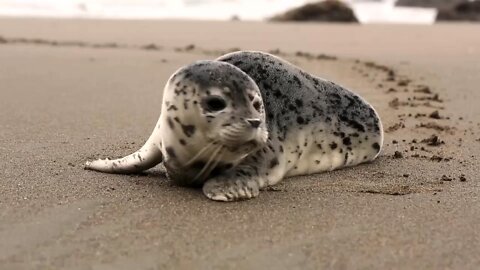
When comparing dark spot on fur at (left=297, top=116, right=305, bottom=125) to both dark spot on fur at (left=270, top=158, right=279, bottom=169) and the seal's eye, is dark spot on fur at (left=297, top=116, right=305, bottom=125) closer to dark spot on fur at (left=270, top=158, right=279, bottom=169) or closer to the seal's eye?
dark spot on fur at (left=270, top=158, right=279, bottom=169)

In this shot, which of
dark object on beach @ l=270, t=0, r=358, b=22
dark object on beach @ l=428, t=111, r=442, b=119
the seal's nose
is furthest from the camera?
dark object on beach @ l=270, t=0, r=358, b=22

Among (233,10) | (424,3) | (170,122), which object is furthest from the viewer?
(424,3)

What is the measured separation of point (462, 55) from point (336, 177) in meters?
5.14

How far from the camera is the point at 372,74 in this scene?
271 inches

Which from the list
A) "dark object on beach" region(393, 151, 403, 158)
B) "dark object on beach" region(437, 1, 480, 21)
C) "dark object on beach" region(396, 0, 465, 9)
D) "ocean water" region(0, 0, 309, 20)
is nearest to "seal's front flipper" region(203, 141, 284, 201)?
"dark object on beach" region(393, 151, 403, 158)

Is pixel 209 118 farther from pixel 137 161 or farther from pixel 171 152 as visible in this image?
pixel 137 161

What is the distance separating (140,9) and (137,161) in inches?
563

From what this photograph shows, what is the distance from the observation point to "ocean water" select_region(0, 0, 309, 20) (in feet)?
50.0

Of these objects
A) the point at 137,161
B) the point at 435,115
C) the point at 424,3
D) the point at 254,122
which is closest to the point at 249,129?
the point at 254,122

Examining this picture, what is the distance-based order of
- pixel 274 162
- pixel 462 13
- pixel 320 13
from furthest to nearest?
pixel 462 13 → pixel 320 13 → pixel 274 162

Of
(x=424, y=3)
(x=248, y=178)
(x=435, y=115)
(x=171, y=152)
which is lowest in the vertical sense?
(x=424, y=3)

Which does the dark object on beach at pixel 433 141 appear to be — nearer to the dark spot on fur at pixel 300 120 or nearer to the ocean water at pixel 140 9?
the dark spot on fur at pixel 300 120

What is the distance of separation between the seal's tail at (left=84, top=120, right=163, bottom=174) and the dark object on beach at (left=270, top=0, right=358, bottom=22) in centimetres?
1150

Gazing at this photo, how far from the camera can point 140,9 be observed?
17094 millimetres
